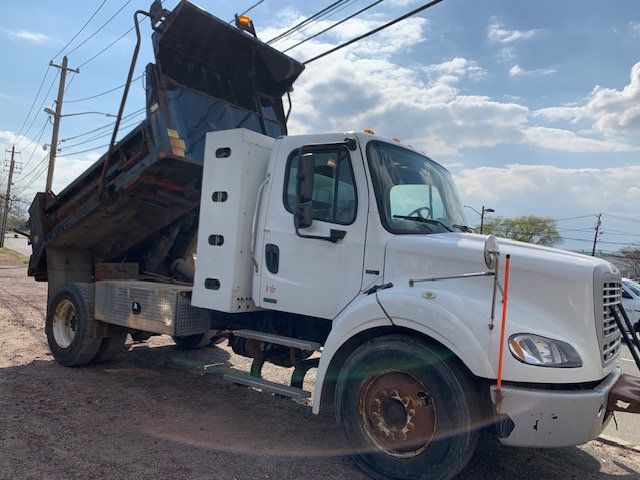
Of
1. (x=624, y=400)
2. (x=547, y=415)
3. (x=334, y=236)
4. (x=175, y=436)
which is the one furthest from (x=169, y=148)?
(x=624, y=400)

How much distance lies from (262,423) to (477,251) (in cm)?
265

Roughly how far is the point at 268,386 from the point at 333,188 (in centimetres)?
177

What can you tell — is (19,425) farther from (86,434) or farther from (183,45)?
(183,45)

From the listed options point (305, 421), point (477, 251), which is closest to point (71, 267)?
point (305, 421)

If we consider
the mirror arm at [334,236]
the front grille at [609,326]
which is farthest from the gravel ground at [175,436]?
the mirror arm at [334,236]

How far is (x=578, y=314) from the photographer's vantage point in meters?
3.32

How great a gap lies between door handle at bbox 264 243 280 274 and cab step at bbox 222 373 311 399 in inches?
38.0

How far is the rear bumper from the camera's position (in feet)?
10.3

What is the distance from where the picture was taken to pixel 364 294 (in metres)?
3.98

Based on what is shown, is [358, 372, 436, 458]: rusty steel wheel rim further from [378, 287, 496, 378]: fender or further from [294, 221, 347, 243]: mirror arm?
[294, 221, 347, 243]: mirror arm

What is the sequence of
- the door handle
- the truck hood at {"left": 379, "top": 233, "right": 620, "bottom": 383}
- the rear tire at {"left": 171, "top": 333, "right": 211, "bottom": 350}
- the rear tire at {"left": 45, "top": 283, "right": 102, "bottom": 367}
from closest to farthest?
the truck hood at {"left": 379, "top": 233, "right": 620, "bottom": 383} < the door handle < the rear tire at {"left": 45, "top": 283, "right": 102, "bottom": 367} < the rear tire at {"left": 171, "top": 333, "right": 211, "bottom": 350}

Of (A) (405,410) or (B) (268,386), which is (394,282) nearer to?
(A) (405,410)

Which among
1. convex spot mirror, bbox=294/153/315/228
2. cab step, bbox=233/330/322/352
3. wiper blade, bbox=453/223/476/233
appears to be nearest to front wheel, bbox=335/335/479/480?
cab step, bbox=233/330/322/352

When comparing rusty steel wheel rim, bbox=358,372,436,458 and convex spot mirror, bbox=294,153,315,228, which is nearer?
rusty steel wheel rim, bbox=358,372,436,458
